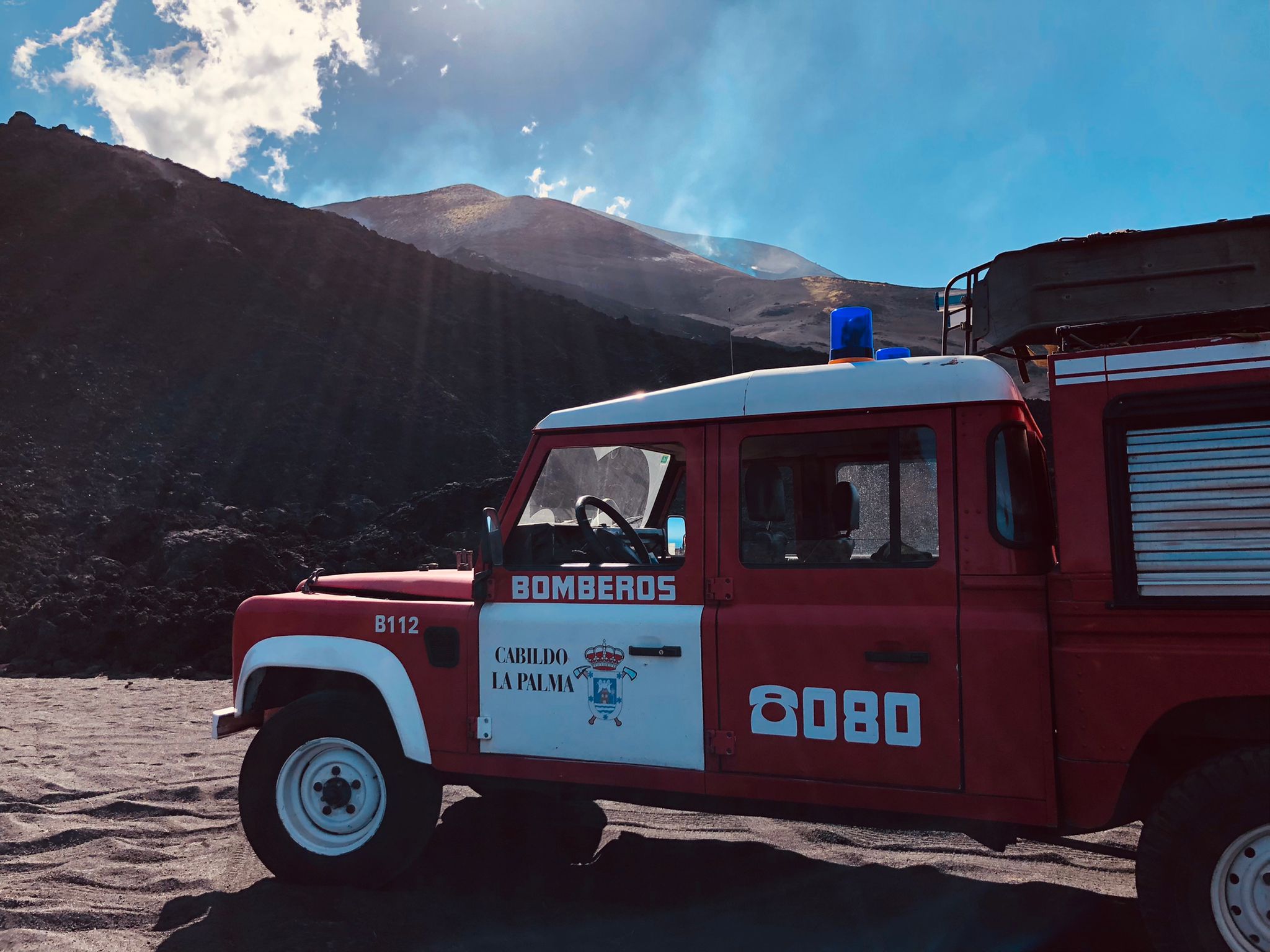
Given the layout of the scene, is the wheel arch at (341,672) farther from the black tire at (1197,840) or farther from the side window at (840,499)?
the black tire at (1197,840)

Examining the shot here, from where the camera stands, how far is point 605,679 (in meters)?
3.79

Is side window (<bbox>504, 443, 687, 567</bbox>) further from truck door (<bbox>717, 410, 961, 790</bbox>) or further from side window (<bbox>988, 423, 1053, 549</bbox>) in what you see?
side window (<bbox>988, 423, 1053, 549</bbox>)

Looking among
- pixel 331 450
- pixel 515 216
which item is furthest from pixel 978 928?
pixel 515 216

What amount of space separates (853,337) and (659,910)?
2499 mm

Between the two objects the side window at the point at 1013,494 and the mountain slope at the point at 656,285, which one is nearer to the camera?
the side window at the point at 1013,494

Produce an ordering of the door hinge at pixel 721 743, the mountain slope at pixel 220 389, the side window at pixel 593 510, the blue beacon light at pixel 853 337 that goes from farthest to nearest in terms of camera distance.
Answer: the mountain slope at pixel 220 389, the side window at pixel 593 510, the blue beacon light at pixel 853 337, the door hinge at pixel 721 743

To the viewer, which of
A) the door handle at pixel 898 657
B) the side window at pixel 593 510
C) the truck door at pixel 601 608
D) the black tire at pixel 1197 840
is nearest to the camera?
the black tire at pixel 1197 840

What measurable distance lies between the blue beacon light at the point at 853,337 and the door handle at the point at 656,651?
134cm

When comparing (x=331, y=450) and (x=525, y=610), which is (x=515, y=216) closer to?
(x=331, y=450)

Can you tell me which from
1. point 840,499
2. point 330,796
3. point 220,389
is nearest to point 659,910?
point 330,796

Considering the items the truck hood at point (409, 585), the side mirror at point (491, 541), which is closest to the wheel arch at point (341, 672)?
the truck hood at point (409, 585)

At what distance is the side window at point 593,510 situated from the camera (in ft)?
13.4

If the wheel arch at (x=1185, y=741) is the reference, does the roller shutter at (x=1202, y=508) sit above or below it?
above

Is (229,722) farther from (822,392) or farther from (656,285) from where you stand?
(656,285)
